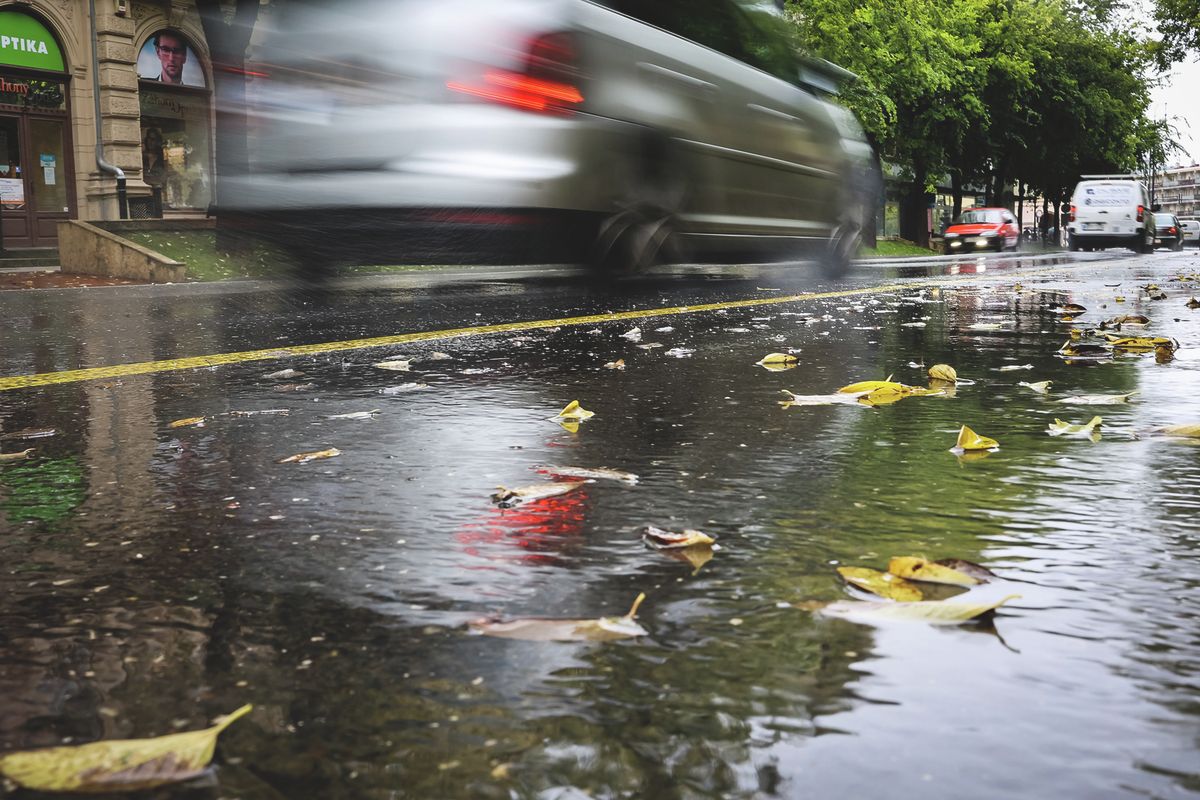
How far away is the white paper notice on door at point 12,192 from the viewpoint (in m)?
21.5

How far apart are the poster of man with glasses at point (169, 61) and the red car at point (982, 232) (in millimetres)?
24439

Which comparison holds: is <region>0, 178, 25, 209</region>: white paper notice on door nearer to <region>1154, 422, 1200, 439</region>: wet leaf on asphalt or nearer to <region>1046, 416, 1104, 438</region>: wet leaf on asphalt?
<region>1046, 416, 1104, 438</region>: wet leaf on asphalt

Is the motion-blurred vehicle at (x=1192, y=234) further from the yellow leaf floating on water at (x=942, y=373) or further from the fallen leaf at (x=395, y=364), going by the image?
the fallen leaf at (x=395, y=364)

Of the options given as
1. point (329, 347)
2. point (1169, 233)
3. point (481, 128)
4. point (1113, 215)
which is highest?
point (1113, 215)

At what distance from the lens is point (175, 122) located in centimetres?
2405

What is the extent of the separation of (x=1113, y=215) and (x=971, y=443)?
33557 millimetres

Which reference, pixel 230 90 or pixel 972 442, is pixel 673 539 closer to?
pixel 972 442

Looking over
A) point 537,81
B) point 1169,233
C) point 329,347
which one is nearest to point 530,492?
point 329,347

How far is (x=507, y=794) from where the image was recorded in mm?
1294

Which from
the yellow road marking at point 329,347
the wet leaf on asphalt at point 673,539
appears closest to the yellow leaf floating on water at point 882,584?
the wet leaf on asphalt at point 673,539

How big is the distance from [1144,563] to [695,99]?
6698mm

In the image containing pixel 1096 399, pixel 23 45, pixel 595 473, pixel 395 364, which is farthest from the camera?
pixel 23 45

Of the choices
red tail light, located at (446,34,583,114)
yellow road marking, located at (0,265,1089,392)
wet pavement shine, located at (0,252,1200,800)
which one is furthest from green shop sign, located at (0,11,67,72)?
wet pavement shine, located at (0,252,1200,800)

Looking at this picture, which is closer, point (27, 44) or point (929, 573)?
point (929, 573)
